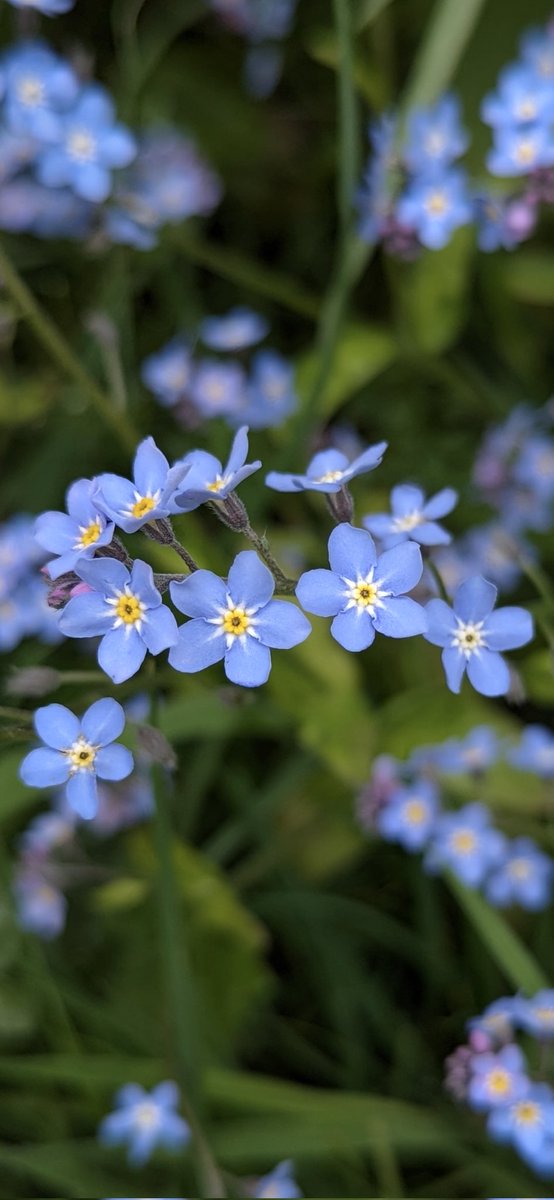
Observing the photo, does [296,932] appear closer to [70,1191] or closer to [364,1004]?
[364,1004]

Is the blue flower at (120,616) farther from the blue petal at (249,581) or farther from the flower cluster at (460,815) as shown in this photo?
the flower cluster at (460,815)

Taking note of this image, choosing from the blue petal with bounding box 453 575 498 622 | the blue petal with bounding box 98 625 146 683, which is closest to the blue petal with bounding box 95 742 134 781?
the blue petal with bounding box 98 625 146 683

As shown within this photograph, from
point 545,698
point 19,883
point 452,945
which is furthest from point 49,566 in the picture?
point 452,945

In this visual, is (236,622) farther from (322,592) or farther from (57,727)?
(57,727)

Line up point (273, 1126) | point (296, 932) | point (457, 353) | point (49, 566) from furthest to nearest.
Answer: point (457, 353), point (296, 932), point (273, 1126), point (49, 566)

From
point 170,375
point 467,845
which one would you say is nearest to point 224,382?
point 170,375

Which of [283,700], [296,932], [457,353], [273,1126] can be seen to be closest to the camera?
[273,1126]

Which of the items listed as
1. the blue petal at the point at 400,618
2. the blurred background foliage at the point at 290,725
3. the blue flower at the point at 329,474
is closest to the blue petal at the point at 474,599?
the blue petal at the point at 400,618
